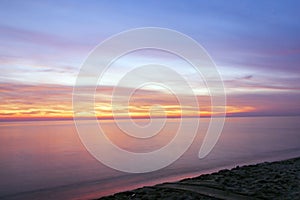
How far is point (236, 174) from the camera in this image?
1330 centimetres

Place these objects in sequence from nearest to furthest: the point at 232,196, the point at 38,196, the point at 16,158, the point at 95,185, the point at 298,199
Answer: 1. the point at 298,199
2. the point at 232,196
3. the point at 38,196
4. the point at 95,185
5. the point at 16,158

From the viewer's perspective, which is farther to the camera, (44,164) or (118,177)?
(44,164)

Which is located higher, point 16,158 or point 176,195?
point 16,158

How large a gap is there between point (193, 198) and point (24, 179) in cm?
1609

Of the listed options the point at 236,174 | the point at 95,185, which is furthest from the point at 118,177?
the point at 236,174

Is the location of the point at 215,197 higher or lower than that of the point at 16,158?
lower

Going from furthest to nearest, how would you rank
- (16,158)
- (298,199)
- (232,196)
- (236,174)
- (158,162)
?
(16,158)
(158,162)
(236,174)
(232,196)
(298,199)

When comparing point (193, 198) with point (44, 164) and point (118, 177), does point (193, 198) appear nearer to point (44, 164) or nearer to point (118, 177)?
point (118, 177)

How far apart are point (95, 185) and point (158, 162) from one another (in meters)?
9.76

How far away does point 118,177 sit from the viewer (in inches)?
822

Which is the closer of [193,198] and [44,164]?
[193,198]

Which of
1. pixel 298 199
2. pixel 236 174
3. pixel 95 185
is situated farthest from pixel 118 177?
pixel 298 199

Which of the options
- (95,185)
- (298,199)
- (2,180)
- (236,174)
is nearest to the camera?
(298,199)

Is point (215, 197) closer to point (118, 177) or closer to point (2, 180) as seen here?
point (118, 177)
